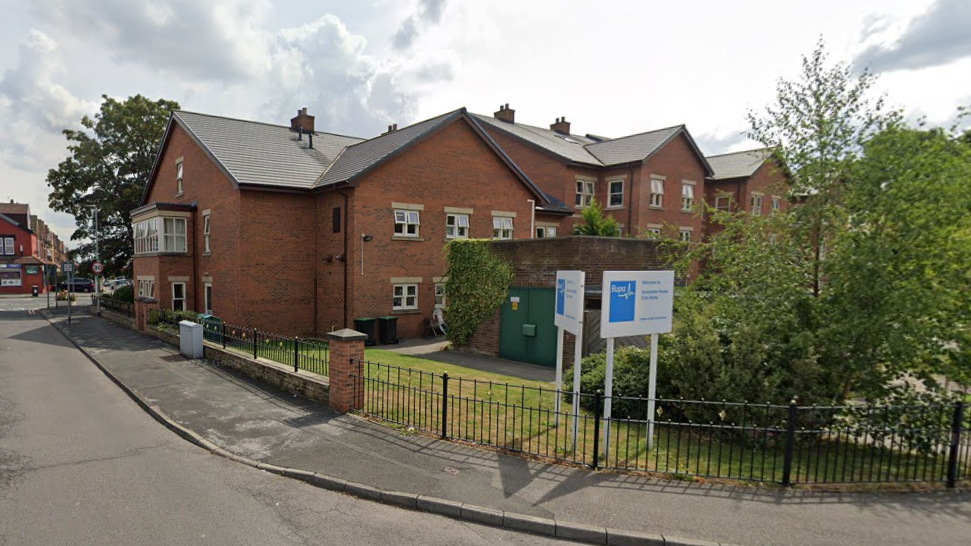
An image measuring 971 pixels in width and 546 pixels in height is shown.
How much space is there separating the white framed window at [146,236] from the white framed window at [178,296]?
6.12ft

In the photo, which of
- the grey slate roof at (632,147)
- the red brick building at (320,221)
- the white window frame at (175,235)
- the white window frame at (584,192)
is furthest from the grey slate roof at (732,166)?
the white window frame at (175,235)

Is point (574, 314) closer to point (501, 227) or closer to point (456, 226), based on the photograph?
point (456, 226)

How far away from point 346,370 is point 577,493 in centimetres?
504

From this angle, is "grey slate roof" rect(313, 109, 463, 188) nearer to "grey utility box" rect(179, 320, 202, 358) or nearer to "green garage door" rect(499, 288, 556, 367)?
"grey utility box" rect(179, 320, 202, 358)

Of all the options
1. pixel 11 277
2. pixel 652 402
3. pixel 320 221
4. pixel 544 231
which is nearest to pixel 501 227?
pixel 544 231

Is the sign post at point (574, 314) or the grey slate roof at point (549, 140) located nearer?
the sign post at point (574, 314)

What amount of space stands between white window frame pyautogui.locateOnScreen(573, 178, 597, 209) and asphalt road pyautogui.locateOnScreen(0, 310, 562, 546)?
24.6 metres

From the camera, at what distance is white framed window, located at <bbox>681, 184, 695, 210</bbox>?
31.4m

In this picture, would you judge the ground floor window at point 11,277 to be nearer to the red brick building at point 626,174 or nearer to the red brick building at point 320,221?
the red brick building at point 320,221

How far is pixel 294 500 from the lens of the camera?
635 centimetres

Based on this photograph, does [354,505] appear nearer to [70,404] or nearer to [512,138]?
[70,404]

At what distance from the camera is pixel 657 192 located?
29859mm

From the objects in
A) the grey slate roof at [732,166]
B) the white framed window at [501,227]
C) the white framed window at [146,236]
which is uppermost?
the grey slate roof at [732,166]

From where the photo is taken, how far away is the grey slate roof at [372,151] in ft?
66.0
